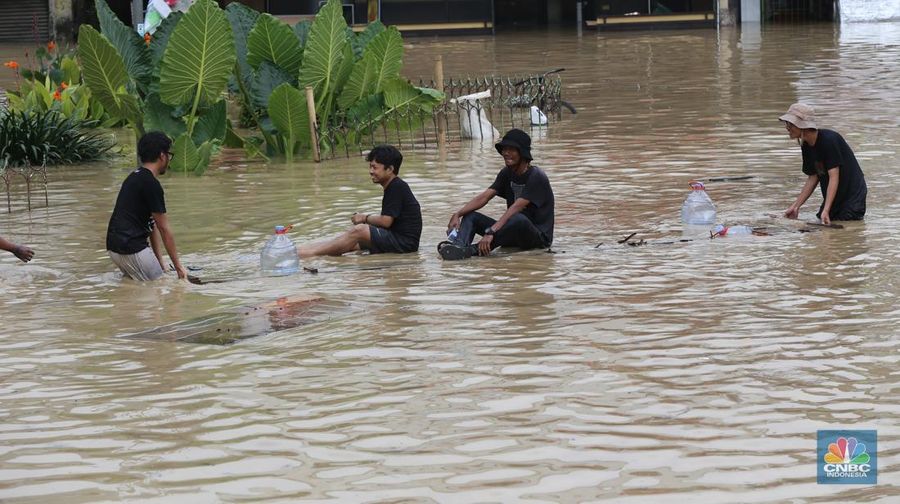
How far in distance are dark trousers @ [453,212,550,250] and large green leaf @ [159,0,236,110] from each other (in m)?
4.71

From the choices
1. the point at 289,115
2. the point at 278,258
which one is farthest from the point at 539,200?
the point at 289,115

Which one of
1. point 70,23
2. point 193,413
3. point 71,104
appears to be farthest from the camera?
point 70,23

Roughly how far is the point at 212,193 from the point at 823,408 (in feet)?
25.6

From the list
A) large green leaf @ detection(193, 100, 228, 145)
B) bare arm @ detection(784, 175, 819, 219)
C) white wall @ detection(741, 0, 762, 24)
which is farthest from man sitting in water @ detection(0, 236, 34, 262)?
white wall @ detection(741, 0, 762, 24)

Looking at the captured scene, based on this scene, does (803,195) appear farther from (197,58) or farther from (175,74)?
(175,74)

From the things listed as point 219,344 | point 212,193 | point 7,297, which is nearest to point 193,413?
point 219,344

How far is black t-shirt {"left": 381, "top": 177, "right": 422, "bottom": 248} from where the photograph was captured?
962 centimetres

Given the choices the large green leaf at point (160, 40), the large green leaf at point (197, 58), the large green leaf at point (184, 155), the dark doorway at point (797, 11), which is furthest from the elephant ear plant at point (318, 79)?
the dark doorway at point (797, 11)

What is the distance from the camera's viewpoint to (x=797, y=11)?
133 ft

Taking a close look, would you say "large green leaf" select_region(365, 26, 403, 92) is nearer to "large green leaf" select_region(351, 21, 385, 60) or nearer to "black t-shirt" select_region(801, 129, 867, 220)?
"large green leaf" select_region(351, 21, 385, 60)

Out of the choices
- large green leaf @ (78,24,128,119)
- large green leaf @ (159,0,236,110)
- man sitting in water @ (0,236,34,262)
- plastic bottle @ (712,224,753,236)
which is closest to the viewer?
man sitting in water @ (0,236,34,262)

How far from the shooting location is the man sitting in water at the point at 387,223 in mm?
9602

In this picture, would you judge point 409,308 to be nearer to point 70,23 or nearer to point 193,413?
point 193,413

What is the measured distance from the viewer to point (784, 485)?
16.2 ft
